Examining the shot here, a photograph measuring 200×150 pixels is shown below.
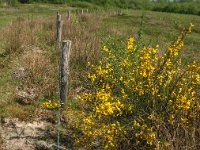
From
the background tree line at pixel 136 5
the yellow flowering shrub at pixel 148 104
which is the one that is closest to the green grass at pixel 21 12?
the background tree line at pixel 136 5

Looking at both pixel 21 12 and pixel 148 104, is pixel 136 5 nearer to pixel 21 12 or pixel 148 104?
pixel 21 12

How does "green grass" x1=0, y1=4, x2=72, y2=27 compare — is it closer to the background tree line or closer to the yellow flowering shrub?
the background tree line

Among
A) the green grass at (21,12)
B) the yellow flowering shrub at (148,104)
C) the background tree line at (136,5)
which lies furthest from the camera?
the background tree line at (136,5)

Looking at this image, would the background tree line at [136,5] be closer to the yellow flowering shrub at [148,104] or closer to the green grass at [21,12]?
the green grass at [21,12]

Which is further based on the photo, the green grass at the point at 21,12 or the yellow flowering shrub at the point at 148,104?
the green grass at the point at 21,12

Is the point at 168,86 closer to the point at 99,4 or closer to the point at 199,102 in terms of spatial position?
the point at 199,102

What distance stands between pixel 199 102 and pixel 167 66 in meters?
0.65

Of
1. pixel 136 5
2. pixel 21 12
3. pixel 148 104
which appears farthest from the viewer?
pixel 136 5

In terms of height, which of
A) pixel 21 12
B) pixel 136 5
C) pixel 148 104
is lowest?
pixel 136 5

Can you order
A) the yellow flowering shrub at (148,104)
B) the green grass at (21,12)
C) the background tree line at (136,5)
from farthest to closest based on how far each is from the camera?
the background tree line at (136,5) → the green grass at (21,12) → the yellow flowering shrub at (148,104)

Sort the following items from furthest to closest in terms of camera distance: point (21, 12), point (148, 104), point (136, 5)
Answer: point (136, 5)
point (21, 12)
point (148, 104)

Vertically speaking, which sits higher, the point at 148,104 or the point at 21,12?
the point at 148,104

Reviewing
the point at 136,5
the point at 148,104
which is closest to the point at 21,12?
the point at 136,5

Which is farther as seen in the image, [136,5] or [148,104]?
[136,5]
